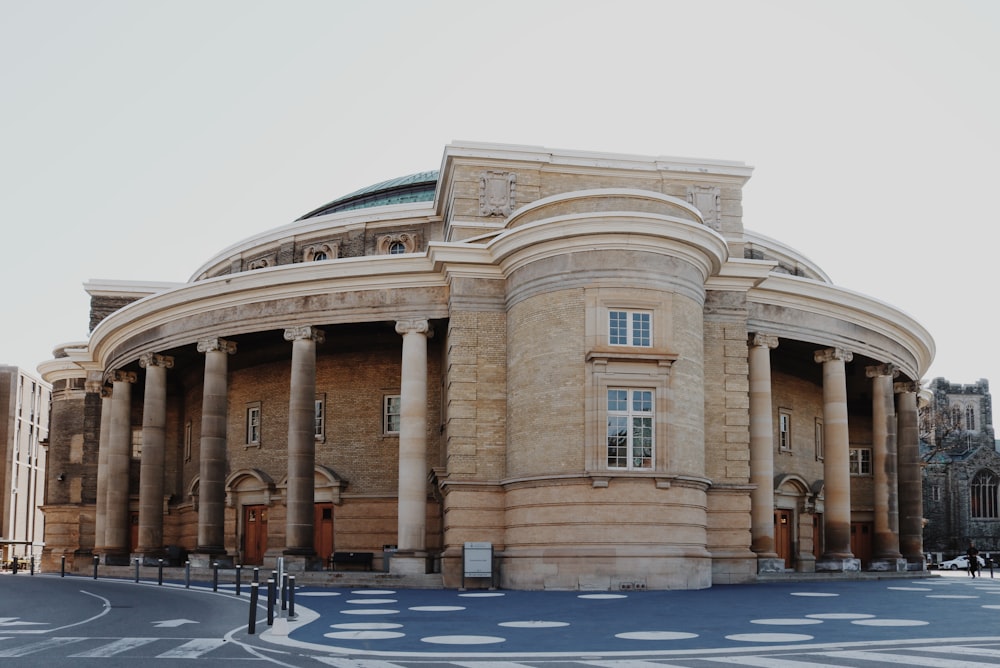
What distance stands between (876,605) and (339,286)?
68.2 ft

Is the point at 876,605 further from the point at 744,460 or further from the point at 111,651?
the point at 111,651

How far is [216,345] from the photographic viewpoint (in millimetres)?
40000

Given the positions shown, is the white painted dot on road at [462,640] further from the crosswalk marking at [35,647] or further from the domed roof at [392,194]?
the domed roof at [392,194]

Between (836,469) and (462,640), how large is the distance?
87.8ft

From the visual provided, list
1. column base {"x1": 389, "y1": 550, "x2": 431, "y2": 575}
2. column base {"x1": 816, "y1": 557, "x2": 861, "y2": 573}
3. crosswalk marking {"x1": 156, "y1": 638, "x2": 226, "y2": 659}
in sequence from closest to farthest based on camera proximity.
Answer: crosswalk marking {"x1": 156, "y1": 638, "x2": 226, "y2": 659}, column base {"x1": 389, "y1": 550, "x2": 431, "y2": 575}, column base {"x1": 816, "y1": 557, "x2": 861, "y2": 573}

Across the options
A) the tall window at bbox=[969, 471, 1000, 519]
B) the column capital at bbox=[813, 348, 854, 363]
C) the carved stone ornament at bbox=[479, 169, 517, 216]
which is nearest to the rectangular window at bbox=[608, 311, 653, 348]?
the carved stone ornament at bbox=[479, 169, 517, 216]

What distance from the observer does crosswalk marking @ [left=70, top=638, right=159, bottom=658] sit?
15102mm

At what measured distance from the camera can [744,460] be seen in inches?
1368

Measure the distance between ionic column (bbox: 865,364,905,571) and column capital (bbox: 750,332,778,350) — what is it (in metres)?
7.28

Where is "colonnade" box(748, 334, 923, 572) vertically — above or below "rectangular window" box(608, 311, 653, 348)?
below

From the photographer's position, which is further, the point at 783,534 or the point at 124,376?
the point at 124,376

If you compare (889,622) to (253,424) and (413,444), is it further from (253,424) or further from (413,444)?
(253,424)

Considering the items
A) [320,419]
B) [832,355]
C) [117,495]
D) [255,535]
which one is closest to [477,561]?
[320,419]

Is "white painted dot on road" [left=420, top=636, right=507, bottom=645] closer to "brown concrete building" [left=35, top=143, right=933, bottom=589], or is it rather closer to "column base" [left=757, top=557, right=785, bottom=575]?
"brown concrete building" [left=35, top=143, right=933, bottom=589]
